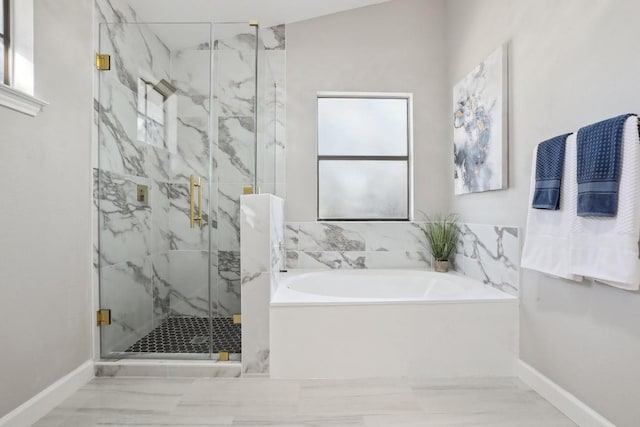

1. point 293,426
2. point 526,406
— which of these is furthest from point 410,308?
point 293,426

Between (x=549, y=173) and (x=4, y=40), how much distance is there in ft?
8.57

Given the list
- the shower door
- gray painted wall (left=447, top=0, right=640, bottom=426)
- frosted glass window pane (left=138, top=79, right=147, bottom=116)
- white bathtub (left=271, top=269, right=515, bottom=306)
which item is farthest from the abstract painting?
frosted glass window pane (left=138, top=79, right=147, bottom=116)

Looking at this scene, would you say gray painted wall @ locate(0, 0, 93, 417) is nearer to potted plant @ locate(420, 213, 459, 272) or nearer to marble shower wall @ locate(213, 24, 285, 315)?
marble shower wall @ locate(213, 24, 285, 315)

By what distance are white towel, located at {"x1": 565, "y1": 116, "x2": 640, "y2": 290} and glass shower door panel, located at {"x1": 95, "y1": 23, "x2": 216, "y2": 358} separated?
199 centimetres

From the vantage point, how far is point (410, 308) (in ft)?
7.23

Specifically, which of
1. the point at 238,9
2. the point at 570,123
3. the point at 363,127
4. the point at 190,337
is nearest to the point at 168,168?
the point at 190,337

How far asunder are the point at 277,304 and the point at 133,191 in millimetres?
1163

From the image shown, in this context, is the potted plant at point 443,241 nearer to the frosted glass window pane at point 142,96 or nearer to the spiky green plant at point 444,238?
the spiky green plant at point 444,238

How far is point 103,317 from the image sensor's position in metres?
2.31

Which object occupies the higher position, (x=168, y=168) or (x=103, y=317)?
(x=168, y=168)

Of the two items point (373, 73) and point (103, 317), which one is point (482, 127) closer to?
point (373, 73)

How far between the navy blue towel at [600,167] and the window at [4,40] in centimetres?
258

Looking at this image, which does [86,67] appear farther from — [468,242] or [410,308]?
[468,242]

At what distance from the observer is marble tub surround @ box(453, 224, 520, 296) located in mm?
2270
